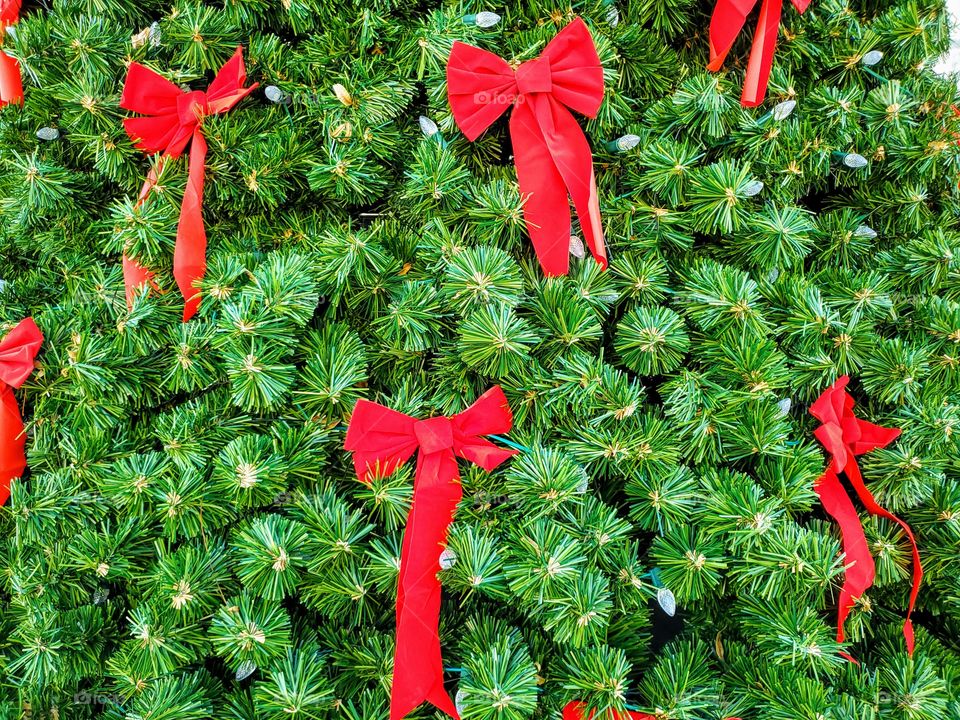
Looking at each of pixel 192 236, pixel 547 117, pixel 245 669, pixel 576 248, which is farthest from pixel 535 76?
pixel 245 669

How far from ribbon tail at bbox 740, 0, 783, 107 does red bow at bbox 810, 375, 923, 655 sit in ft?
1.04

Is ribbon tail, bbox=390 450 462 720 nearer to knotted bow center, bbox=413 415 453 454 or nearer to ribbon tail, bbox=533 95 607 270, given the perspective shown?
knotted bow center, bbox=413 415 453 454

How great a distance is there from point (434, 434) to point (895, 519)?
0.51 metres

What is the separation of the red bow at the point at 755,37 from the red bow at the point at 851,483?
0.32 metres

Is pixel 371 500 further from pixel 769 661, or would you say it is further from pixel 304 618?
pixel 769 661

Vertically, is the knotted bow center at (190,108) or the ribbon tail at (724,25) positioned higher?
the ribbon tail at (724,25)

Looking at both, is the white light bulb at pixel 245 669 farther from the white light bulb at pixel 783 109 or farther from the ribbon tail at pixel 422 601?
the white light bulb at pixel 783 109

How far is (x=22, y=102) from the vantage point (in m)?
0.86

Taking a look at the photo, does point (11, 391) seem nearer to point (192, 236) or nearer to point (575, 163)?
point (192, 236)

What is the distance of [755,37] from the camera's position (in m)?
0.74

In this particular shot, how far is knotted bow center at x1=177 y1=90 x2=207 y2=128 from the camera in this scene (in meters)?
0.73

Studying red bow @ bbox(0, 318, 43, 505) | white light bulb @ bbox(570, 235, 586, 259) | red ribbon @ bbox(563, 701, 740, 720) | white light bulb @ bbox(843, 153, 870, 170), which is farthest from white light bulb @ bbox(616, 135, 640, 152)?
red bow @ bbox(0, 318, 43, 505)

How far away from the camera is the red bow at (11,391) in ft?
2.52

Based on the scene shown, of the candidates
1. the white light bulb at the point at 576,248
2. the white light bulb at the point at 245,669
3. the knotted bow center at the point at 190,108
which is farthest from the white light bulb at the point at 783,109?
the white light bulb at the point at 245,669
